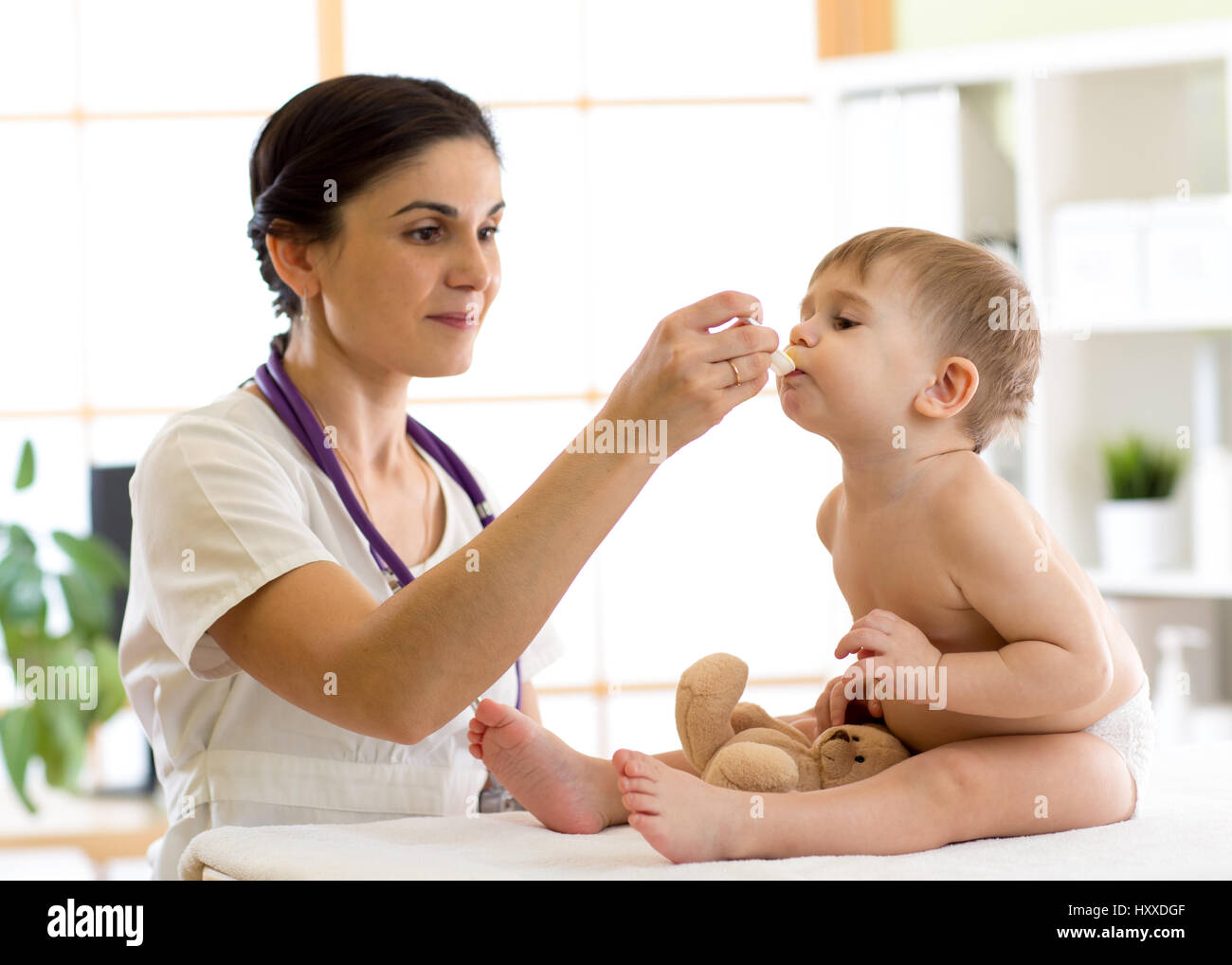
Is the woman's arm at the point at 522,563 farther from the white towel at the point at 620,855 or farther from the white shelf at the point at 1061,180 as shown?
the white shelf at the point at 1061,180

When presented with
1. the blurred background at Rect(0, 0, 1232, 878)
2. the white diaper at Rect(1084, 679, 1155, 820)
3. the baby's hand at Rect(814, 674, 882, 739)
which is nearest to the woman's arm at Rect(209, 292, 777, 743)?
the baby's hand at Rect(814, 674, 882, 739)

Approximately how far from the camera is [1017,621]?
3.47 feet

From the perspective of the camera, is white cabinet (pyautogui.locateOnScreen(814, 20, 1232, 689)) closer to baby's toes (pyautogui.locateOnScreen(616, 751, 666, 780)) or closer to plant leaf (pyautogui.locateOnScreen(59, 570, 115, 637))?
plant leaf (pyautogui.locateOnScreen(59, 570, 115, 637))

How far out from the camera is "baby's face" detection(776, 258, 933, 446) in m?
1.15

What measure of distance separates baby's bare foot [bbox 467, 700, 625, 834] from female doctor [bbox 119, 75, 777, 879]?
76 millimetres

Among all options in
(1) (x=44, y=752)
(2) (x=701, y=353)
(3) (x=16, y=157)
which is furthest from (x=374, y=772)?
(3) (x=16, y=157)

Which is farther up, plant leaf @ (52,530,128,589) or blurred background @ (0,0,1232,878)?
blurred background @ (0,0,1232,878)

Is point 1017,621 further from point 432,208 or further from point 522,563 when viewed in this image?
point 432,208

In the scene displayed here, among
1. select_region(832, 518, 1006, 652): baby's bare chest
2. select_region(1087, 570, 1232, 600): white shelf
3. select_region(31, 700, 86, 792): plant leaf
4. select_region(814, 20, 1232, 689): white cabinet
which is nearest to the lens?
select_region(832, 518, 1006, 652): baby's bare chest

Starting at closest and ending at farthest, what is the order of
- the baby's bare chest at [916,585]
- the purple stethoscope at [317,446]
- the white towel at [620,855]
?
the white towel at [620,855] < the baby's bare chest at [916,585] < the purple stethoscope at [317,446]

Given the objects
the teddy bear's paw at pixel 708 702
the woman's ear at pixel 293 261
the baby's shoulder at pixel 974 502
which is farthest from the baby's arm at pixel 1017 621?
the woman's ear at pixel 293 261

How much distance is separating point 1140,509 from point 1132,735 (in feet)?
6.10

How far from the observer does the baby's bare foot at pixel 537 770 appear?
1135 mm

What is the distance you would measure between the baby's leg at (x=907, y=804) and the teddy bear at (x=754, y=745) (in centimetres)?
6
